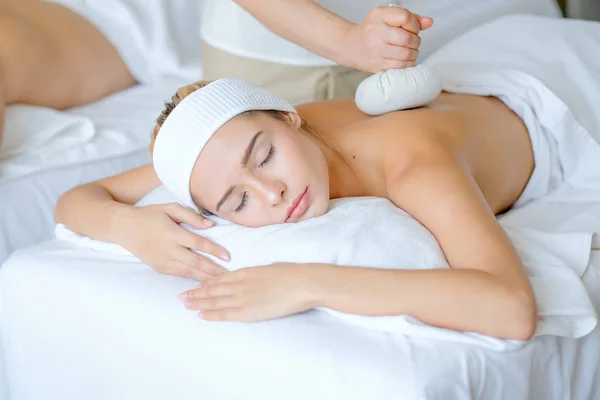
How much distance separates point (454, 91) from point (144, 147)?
0.82 m

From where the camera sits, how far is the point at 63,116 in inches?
84.0

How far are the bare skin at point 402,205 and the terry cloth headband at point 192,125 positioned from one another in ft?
0.07

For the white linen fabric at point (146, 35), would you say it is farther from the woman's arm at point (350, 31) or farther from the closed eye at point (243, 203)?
the closed eye at point (243, 203)

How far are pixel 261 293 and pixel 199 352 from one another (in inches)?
5.2

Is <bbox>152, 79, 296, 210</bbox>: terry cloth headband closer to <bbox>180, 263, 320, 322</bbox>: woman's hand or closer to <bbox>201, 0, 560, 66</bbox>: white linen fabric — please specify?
<bbox>180, 263, 320, 322</bbox>: woman's hand

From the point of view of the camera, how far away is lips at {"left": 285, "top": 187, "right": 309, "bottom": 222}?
1336 mm

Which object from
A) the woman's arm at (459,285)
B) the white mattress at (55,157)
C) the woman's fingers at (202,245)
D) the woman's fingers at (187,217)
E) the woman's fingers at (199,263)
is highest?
the woman's arm at (459,285)

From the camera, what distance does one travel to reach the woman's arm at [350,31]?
1.46m

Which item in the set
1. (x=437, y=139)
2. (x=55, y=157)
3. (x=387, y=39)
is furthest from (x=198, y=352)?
(x=55, y=157)

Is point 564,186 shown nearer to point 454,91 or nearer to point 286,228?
point 454,91

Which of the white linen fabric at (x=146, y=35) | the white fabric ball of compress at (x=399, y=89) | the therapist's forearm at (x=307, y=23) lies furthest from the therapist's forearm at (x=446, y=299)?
the white linen fabric at (x=146, y=35)

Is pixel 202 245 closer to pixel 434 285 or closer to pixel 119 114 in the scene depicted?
pixel 434 285

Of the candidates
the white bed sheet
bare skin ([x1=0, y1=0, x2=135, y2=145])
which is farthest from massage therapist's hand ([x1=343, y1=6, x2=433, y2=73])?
bare skin ([x1=0, y1=0, x2=135, y2=145])

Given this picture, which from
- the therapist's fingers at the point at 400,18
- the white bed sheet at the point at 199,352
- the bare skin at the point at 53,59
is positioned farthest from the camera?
the bare skin at the point at 53,59
